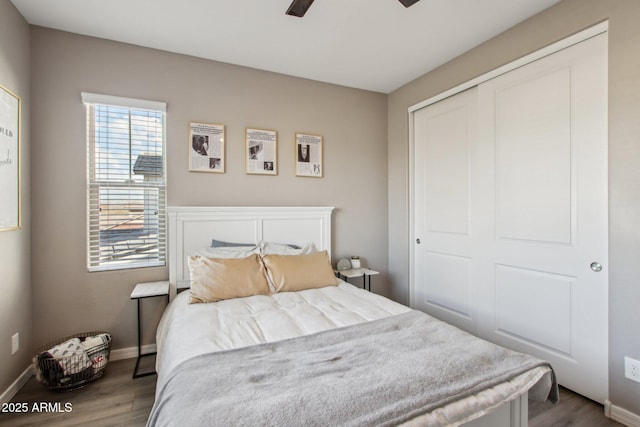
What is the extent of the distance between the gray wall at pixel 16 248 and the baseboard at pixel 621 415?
3719mm

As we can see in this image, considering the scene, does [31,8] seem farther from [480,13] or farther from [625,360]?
[625,360]

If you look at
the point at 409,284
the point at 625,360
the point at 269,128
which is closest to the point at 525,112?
the point at 625,360

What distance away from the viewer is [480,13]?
218cm

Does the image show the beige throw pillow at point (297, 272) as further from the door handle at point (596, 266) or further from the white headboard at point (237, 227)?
the door handle at point (596, 266)

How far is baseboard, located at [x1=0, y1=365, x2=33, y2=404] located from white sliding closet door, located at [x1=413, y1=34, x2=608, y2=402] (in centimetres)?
338

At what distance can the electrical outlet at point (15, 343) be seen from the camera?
2043 millimetres

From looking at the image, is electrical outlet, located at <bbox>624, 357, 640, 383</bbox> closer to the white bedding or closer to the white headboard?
the white bedding

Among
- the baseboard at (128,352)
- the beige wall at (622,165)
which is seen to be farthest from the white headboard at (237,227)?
the beige wall at (622,165)

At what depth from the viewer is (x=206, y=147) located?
110 inches

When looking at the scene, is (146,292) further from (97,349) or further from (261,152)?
(261,152)

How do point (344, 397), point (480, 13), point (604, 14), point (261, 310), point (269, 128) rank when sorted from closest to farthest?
point (344, 397) → point (604, 14) → point (261, 310) → point (480, 13) → point (269, 128)

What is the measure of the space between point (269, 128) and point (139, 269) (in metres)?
1.73

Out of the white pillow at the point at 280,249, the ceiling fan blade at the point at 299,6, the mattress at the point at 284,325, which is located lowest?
the mattress at the point at 284,325

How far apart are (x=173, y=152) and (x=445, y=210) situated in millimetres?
2569
